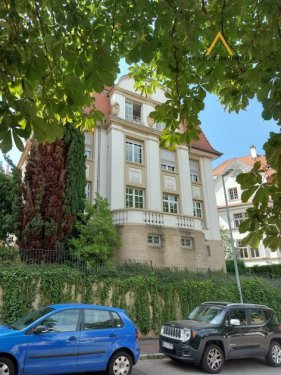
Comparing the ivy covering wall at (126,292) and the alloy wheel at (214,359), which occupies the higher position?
the ivy covering wall at (126,292)

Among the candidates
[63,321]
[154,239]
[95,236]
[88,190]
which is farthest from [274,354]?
[88,190]

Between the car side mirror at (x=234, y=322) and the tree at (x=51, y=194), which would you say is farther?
the tree at (x=51, y=194)

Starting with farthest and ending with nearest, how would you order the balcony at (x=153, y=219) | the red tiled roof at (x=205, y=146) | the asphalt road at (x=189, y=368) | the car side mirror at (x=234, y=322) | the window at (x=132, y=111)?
1. the red tiled roof at (x=205, y=146)
2. the window at (x=132, y=111)
3. the balcony at (x=153, y=219)
4. the car side mirror at (x=234, y=322)
5. the asphalt road at (x=189, y=368)

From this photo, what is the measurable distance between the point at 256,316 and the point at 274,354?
50.5 inches

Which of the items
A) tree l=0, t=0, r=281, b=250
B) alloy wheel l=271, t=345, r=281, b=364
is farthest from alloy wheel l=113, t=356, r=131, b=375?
tree l=0, t=0, r=281, b=250

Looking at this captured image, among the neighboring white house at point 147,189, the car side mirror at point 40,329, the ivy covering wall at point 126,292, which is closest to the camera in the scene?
the car side mirror at point 40,329

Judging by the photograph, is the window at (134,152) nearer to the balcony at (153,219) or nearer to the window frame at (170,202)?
the window frame at (170,202)

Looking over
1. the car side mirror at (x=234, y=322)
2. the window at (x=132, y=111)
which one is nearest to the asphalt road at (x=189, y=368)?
the car side mirror at (x=234, y=322)

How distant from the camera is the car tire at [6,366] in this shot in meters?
6.78

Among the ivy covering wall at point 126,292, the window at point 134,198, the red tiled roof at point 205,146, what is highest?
the red tiled roof at point 205,146

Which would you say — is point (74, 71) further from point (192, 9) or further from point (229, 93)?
point (229, 93)

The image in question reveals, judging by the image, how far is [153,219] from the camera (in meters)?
22.3

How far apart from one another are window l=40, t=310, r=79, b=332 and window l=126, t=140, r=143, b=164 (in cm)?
1733

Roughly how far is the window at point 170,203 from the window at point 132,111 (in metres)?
6.30
